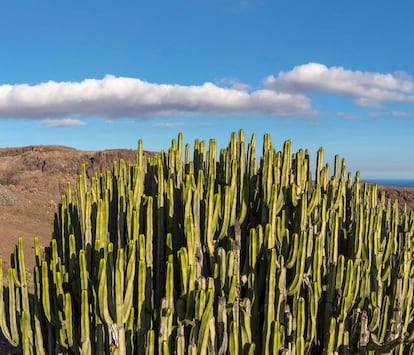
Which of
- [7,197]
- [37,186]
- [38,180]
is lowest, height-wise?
[37,186]

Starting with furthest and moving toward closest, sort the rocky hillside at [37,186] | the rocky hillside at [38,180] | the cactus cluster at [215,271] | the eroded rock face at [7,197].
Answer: the eroded rock face at [7,197], the rocky hillside at [38,180], the rocky hillside at [37,186], the cactus cluster at [215,271]

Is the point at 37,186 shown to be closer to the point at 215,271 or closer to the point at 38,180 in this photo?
the point at 38,180

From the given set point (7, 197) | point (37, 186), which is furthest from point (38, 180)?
point (7, 197)

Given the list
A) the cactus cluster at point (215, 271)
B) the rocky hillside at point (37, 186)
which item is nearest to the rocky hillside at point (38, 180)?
Answer: the rocky hillside at point (37, 186)

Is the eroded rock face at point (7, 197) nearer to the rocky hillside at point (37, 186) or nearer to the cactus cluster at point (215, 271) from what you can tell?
the rocky hillside at point (37, 186)

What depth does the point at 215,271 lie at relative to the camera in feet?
12.7

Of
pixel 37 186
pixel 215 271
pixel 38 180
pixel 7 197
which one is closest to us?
pixel 215 271

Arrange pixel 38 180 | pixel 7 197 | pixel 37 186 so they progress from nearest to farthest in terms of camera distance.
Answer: pixel 7 197 < pixel 37 186 < pixel 38 180

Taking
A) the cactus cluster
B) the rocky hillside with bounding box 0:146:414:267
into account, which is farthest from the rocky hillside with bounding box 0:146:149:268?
the cactus cluster

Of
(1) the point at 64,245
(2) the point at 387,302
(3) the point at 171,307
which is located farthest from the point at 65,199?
(2) the point at 387,302

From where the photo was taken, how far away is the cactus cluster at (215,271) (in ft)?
12.4

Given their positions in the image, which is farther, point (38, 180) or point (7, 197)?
point (38, 180)

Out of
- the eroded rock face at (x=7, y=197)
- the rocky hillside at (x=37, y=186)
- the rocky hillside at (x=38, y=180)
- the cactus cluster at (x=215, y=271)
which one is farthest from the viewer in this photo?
the eroded rock face at (x=7, y=197)

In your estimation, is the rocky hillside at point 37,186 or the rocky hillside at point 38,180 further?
the rocky hillside at point 38,180
